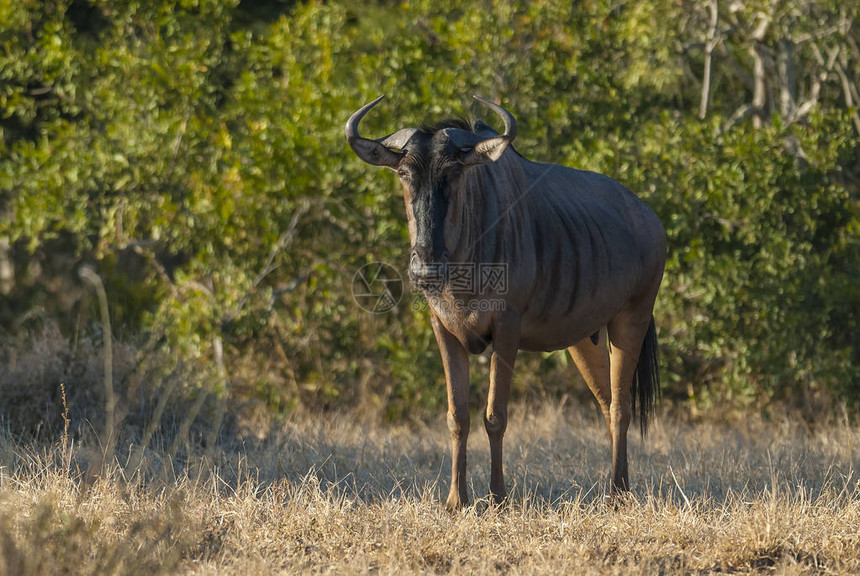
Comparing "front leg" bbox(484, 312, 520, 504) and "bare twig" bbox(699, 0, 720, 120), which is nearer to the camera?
"front leg" bbox(484, 312, 520, 504)

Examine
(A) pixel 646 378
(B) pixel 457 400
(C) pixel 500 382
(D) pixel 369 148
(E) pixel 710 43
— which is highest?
(E) pixel 710 43

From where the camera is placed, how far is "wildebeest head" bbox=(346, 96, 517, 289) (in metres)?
4.83

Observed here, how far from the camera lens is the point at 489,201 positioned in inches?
207

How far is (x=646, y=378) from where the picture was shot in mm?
6398

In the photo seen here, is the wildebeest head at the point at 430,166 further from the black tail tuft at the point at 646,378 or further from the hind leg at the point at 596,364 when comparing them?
the black tail tuft at the point at 646,378

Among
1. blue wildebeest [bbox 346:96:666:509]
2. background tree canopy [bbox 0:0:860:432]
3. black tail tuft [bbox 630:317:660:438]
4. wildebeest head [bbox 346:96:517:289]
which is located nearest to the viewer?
wildebeest head [bbox 346:96:517:289]

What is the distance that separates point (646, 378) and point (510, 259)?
1720 millimetres

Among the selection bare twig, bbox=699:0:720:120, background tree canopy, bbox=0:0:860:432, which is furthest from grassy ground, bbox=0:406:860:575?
bare twig, bbox=699:0:720:120

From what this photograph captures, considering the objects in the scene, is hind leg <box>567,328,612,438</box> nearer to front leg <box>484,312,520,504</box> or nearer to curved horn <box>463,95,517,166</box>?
front leg <box>484,312,520,504</box>

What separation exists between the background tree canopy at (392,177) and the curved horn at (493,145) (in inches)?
164

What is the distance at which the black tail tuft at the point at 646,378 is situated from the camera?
6391mm

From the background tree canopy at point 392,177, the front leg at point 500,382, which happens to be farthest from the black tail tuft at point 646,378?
the background tree canopy at point 392,177

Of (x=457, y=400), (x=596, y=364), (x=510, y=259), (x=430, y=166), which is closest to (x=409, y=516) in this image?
(x=457, y=400)

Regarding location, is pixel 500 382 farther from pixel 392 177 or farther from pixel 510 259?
pixel 392 177
